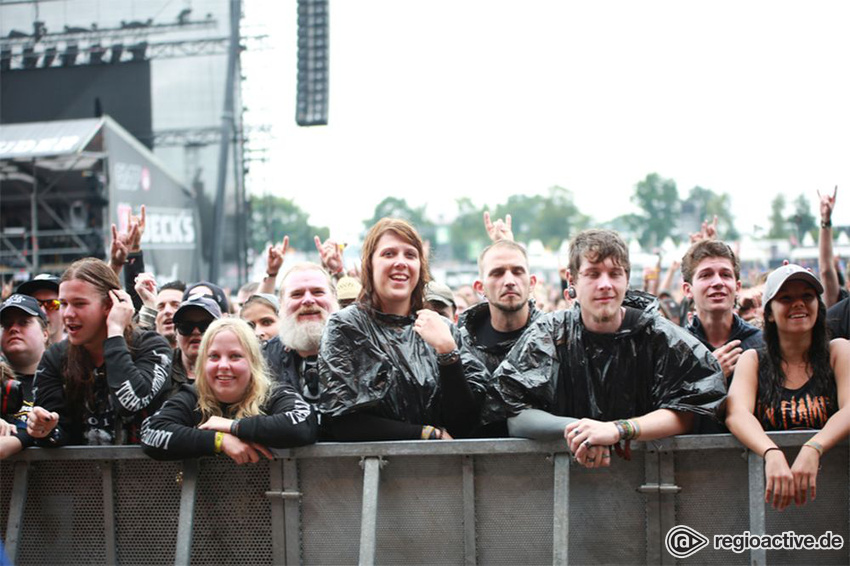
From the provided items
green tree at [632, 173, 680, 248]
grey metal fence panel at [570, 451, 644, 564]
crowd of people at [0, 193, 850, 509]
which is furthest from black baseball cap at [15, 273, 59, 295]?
green tree at [632, 173, 680, 248]

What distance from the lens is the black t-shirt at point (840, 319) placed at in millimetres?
4605

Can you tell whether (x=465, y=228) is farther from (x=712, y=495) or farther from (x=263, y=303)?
(x=712, y=495)

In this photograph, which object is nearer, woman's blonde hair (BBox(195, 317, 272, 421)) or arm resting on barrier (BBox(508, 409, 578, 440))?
arm resting on barrier (BBox(508, 409, 578, 440))

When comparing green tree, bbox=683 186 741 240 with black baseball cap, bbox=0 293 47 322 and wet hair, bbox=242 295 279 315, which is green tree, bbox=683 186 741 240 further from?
black baseball cap, bbox=0 293 47 322

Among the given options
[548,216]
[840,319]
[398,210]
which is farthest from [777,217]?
[840,319]

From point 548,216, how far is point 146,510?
113 metres

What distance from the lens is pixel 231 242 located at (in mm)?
19891

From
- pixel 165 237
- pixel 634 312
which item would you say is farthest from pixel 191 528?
pixel 165 237

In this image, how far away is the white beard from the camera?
401cm

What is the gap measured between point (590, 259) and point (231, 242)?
17.6m

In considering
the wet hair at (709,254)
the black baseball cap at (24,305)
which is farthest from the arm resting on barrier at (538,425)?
the black baseball cap at (24,305)

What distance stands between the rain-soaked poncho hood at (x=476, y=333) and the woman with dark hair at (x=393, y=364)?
0.35 metres

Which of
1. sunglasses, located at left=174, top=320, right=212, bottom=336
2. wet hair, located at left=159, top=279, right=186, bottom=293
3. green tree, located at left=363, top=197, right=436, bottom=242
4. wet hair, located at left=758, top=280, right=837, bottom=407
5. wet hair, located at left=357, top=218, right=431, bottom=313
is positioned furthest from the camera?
green tree, located at left=363, top=197, right=436, bottom=242

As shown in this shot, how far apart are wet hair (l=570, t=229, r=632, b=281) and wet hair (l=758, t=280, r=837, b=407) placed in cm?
69
